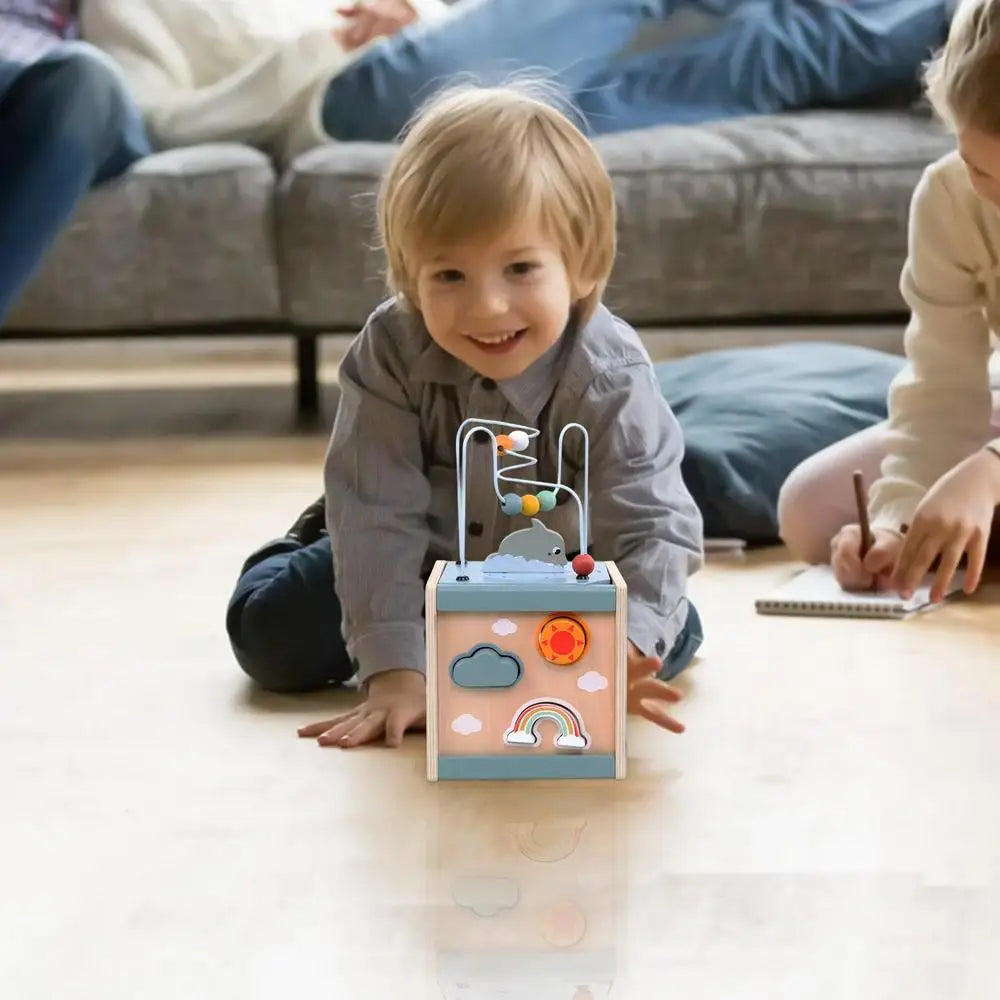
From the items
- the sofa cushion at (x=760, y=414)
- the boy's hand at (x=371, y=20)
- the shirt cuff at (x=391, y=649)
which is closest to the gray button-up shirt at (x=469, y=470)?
the shirt cuff at (x=391, y=649)

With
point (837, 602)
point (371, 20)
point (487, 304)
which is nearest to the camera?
point (487, 304)

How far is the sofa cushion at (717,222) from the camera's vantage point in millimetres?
2406

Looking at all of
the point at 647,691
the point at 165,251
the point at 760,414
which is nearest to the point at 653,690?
the point at 647,691

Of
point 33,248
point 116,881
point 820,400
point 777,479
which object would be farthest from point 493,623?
point 33,248

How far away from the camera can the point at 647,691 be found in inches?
46.0

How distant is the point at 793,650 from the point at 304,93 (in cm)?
152

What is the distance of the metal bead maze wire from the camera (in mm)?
1153

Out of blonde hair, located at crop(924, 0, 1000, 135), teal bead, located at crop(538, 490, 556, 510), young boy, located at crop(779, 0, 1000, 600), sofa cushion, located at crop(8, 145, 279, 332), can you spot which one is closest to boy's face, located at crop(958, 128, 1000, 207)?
blonde hair, located at crop(924, 0, 1000, 135)

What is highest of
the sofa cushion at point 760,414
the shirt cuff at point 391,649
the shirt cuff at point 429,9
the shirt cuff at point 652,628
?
the shirt cuff at point 429,9

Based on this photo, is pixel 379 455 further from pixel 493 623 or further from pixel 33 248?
pixel 33 248

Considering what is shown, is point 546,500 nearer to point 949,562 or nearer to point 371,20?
point 949,562

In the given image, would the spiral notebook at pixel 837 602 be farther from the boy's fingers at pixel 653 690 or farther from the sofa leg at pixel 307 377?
the sofa leg at pixel 307 377

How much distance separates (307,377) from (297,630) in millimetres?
1443

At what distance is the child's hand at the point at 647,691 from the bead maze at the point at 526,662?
0.06 m
